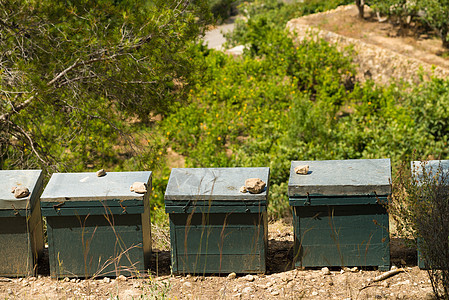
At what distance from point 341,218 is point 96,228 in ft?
7.38

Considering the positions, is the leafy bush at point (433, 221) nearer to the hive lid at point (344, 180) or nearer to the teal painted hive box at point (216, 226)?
the hive lid at point (344, 180)

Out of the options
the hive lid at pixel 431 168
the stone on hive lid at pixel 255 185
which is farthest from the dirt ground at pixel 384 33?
the stone on hive lid at pixel 255 185

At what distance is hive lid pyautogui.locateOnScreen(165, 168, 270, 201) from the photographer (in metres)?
5.18

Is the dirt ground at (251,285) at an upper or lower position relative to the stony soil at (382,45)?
upper

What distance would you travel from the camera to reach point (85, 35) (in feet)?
28.6

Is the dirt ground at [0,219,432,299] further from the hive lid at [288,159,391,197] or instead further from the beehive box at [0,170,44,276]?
the hive lid at [288,159,391,197]

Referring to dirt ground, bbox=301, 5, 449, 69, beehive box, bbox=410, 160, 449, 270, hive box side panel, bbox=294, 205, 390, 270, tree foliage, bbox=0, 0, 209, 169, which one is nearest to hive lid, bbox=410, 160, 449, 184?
beehive box, bbox=410, 160, 449, 270

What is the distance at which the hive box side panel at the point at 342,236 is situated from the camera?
520 centimetres

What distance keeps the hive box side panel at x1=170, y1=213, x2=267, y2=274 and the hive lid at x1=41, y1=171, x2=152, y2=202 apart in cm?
53

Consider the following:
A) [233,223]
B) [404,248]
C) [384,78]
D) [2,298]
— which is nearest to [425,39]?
[384,78]

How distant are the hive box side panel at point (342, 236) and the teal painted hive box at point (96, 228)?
1478 mm

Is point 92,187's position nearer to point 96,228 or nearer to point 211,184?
point 96,228

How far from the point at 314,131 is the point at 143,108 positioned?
3885 mm

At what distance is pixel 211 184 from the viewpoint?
17.7ft
